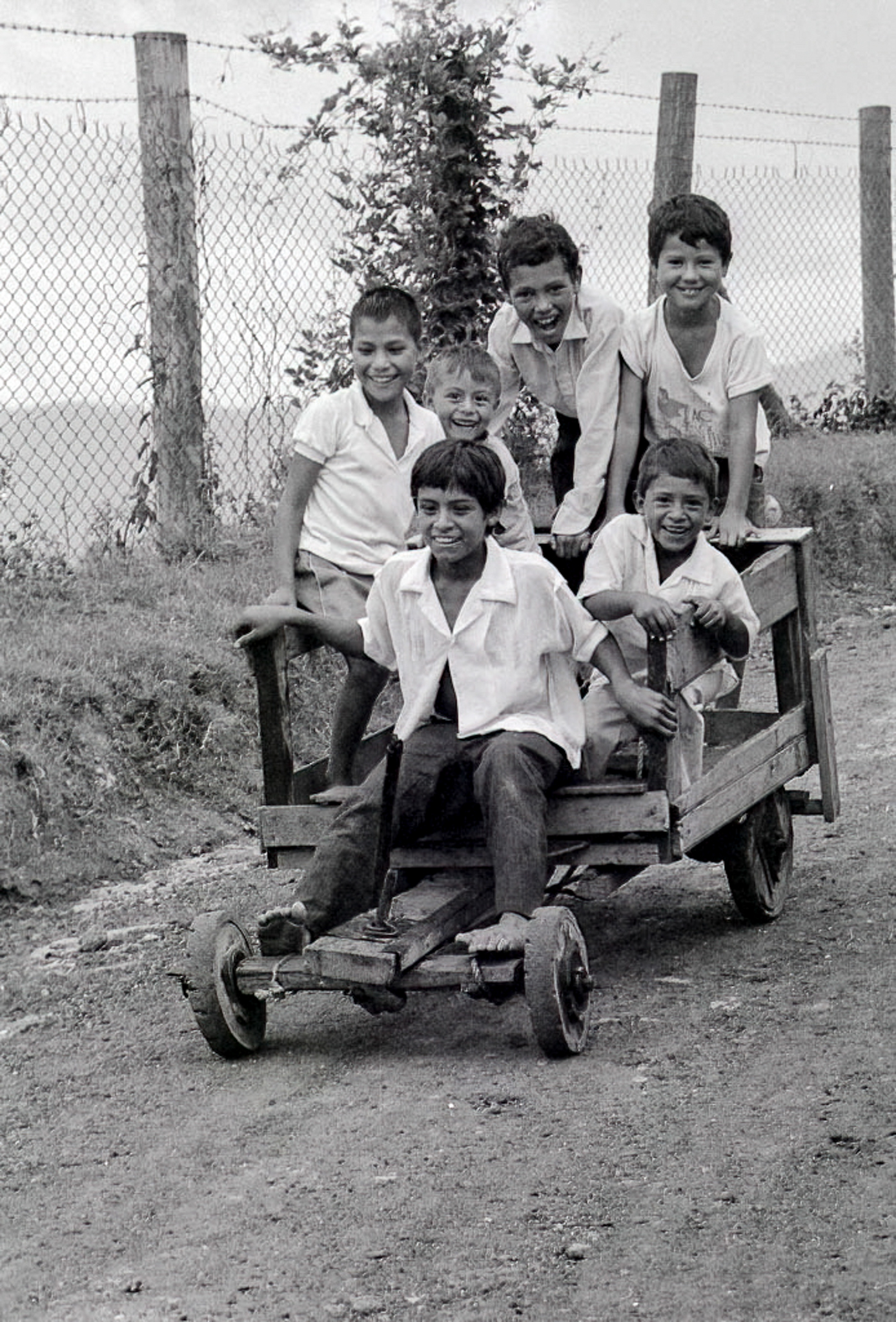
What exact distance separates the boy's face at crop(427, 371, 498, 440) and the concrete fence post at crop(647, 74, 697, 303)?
220 inches

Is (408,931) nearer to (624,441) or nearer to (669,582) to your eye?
(669,582)

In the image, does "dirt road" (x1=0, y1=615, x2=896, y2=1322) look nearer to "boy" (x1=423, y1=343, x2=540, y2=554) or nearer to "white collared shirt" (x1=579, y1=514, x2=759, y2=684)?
"white collared shirt" (x1=579, y1=514, x2=759, y2=684)

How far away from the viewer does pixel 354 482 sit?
5.54 meters

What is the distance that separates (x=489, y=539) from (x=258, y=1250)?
205 centimetres

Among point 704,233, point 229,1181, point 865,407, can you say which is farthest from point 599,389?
point 865,407

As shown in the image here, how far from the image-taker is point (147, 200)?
827 centimetres

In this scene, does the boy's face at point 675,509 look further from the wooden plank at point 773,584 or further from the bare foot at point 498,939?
the bare foot at point 498,939

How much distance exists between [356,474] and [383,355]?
1.14 ft

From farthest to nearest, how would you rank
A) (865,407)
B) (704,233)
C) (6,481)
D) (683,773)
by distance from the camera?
(865,407)
(6,481)
(704,233)
(683,773)

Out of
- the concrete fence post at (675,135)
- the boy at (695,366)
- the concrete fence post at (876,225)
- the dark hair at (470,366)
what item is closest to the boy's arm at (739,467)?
the boy at (695,366)

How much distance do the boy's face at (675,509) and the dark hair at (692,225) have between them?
93cm

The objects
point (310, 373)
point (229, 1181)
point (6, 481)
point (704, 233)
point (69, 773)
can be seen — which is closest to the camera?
point (229, 1181)

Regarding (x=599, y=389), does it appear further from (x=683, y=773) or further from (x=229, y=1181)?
(x=229, y=1181)

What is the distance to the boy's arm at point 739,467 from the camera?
5.69m
